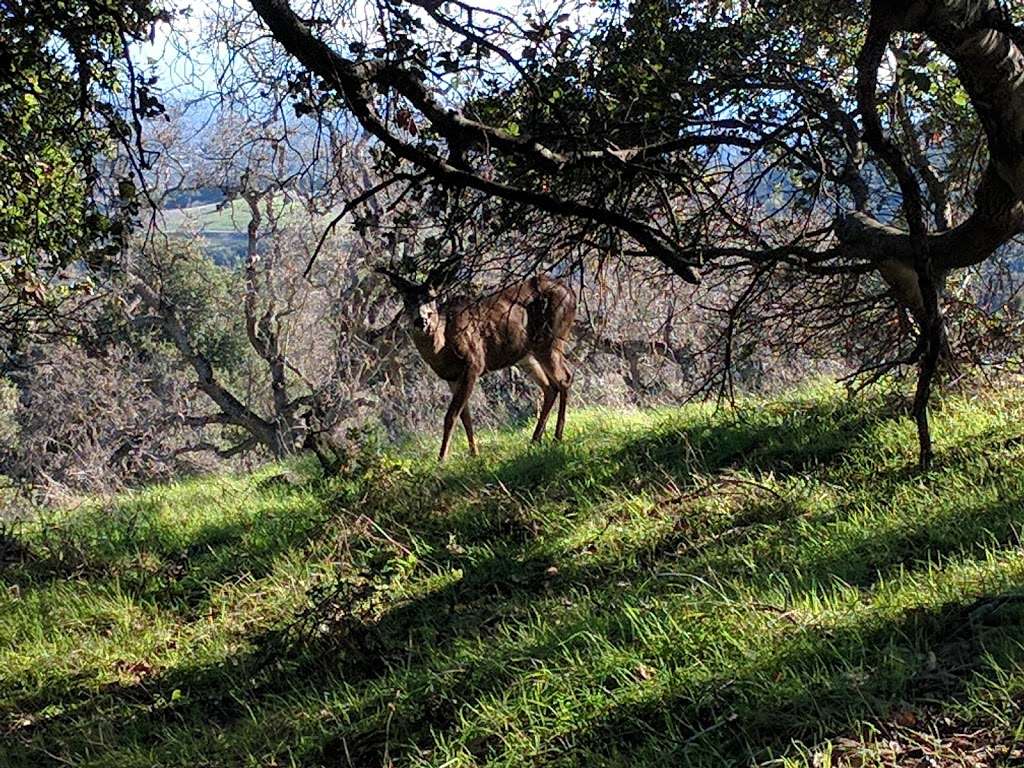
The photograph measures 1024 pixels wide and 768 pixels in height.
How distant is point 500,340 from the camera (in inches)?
381

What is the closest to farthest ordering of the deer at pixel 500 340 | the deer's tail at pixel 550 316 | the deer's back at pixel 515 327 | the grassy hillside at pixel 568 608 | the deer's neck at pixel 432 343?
the grassy hillside at pixel 568 608 → the deer at pixel 500 340 → the deer's neck at pixel 432 343 → the deer's back at pixel 515 327 → the deer's tail at pixel 550 316

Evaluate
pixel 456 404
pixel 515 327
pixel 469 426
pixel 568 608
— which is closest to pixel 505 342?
pixel 515 327

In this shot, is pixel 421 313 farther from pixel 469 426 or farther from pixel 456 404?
pixel 469 426

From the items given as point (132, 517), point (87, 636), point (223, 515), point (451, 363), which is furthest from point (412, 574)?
point (451, 363)

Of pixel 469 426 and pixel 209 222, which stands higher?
pixel 209 222

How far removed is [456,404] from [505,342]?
936 mm

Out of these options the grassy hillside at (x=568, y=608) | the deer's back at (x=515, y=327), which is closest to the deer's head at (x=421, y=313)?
the deer's back at (x=515, y=327)

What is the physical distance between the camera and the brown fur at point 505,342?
9.27m

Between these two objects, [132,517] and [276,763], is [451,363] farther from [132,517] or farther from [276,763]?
[276,763]

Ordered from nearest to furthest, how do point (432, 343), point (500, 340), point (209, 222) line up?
point (432, 343) → point (500, 340) → point (209, 222)

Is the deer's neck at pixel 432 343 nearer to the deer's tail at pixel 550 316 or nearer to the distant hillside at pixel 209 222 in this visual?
the deer's tail at pixel 550 316

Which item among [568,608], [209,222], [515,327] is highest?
[209,222]

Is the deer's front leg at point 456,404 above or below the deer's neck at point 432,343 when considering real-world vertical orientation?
below

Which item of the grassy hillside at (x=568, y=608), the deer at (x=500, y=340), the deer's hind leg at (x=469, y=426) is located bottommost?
the grassy hillside at (x=568, y=608)
